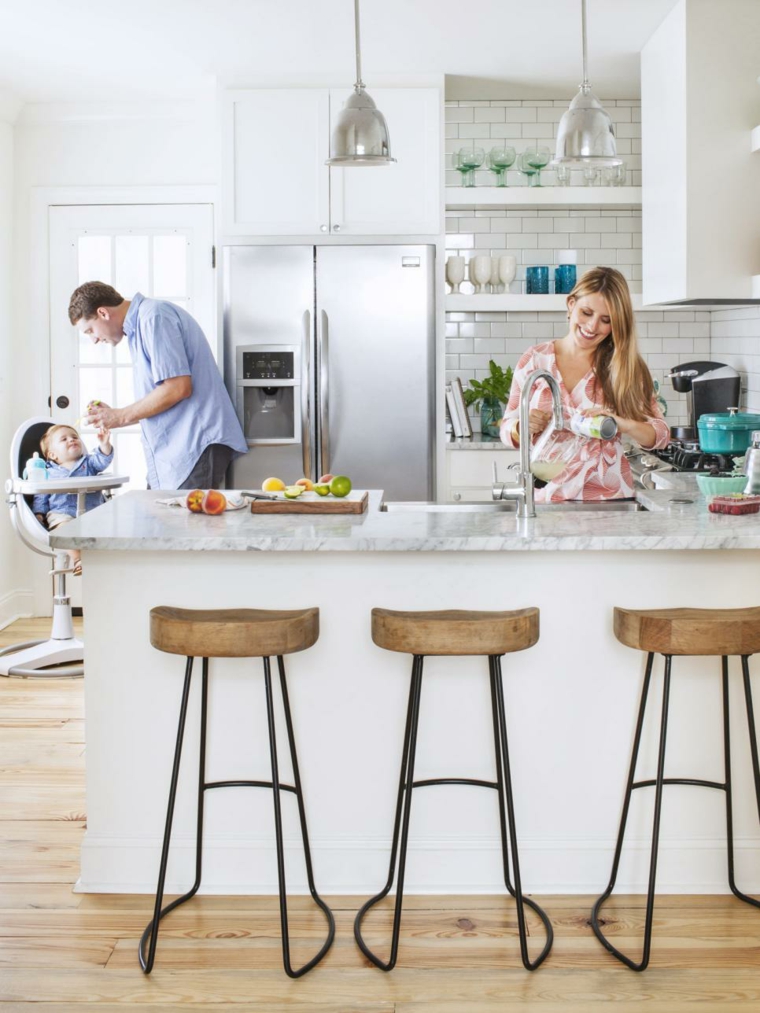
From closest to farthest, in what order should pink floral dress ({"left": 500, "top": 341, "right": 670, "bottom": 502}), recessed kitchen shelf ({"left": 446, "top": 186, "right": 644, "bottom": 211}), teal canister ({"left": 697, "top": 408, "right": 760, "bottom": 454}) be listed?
pink floral dress ({"left": 500, "top": 341, "right": 670, "bottom": 502}), teal canister ({"left": 697, "top": 408, "right": 760, "bottom": 454}), recessed kitchen shelf ({"left": 446, "top": 186, "right": 644, "bottom": 211})

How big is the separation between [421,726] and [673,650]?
26.3 inches

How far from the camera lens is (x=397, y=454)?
488 centimetres

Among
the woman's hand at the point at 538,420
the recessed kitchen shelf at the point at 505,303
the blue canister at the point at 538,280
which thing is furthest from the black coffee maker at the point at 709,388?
the woman's hand at the point at 538,420

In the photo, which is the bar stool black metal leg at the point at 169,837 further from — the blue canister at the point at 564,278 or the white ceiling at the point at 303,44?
the blue canister at the point at 564,278

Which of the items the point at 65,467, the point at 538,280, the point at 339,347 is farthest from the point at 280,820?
→ the point at 538,280

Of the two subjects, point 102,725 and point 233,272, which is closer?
point 102,725

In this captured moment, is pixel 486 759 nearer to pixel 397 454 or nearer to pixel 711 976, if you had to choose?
pixel 711 976

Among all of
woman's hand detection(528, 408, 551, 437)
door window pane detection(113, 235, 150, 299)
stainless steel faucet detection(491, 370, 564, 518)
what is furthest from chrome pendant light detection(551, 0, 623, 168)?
door window pane detection(113, 235, 150, 299)

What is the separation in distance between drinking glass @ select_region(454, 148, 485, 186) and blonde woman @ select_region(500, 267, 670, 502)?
1.99 meters

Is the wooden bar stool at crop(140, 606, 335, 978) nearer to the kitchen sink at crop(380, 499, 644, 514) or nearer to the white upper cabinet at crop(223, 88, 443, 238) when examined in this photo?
the kitchen sink at crop(380, 499, 644, 514)

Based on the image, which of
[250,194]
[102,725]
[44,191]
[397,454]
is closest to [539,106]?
[250,194]

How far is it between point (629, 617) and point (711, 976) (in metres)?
0.78

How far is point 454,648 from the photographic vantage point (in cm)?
233

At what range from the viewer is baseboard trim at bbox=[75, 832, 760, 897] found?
2.71 metres
